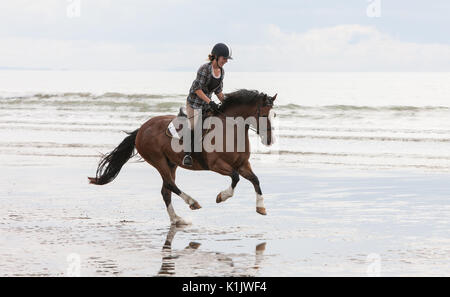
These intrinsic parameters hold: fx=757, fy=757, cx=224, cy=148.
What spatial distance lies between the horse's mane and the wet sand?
1.89m

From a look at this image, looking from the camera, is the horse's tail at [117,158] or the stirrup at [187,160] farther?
the horse's tail at [117,158]

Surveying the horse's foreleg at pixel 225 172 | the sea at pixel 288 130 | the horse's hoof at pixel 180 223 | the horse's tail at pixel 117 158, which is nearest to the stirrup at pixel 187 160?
the horse's foreleg at pixel 225 172

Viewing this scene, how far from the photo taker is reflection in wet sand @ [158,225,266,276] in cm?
875

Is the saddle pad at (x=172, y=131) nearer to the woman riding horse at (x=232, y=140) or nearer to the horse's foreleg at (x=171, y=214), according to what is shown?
the woman riding horse at (x=232, y=140)

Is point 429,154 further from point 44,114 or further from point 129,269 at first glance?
point 44,114

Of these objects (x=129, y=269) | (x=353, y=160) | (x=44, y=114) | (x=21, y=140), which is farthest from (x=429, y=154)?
(x=44, y=114)

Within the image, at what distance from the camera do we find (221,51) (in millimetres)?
11758

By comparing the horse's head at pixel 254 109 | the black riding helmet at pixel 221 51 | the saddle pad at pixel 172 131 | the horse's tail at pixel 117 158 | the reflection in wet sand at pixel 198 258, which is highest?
the black riding helmet at pixel 221 51

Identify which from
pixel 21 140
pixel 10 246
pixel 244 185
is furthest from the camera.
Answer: pixel 21 140

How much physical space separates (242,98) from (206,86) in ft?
2.07

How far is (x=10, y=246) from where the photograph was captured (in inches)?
397

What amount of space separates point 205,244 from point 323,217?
2.76m

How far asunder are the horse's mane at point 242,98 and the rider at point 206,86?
0.19 m

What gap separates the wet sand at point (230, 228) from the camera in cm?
897
